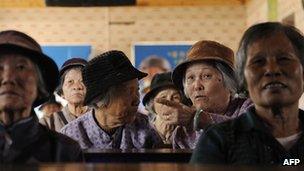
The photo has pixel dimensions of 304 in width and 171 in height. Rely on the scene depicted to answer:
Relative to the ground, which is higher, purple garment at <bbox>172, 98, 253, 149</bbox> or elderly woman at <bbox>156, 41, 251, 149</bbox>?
elderly woman at <bbox>156, 41, 251, 149</bbox>

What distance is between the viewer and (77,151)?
179 cm

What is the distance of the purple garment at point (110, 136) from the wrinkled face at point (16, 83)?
754mm

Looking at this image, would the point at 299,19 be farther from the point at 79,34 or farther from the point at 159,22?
the point at 79,34

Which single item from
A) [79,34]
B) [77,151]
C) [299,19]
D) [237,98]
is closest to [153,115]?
[237,98]

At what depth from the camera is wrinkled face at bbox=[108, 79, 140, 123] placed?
2.58 m

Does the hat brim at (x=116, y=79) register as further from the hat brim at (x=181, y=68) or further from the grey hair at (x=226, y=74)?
the grey hair at (x=226, y=74)

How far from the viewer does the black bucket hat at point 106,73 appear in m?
2.59

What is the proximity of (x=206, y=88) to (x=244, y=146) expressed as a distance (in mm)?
1065

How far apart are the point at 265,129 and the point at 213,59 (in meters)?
1.06

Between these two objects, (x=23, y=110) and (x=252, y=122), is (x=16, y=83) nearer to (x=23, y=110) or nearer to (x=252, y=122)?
(x=23, y=110)

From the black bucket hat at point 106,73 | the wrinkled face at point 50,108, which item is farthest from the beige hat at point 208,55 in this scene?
the wrinkled face at point 50,108

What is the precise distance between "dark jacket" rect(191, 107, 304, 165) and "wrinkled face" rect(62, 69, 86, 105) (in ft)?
7.10

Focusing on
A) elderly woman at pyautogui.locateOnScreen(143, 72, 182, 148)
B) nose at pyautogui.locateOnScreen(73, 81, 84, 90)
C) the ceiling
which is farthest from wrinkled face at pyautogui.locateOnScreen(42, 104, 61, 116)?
the ceiling

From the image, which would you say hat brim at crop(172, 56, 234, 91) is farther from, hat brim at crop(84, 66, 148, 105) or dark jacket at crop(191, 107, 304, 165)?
dark jacket at crop(191, 107, 304, 165)
